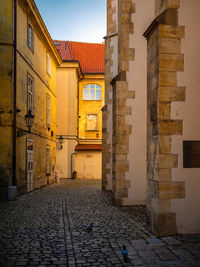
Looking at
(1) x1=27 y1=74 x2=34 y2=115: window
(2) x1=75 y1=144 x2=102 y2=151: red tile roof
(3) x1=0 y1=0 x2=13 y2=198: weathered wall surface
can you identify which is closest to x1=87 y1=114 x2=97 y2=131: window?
(2) x1=75 y1=144 x2=102 y2=151: red tile roof

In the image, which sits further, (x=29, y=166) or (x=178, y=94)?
(x=29, y=166)

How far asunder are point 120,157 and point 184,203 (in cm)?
429

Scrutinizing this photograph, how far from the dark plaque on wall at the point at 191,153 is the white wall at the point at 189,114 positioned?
0.24ft

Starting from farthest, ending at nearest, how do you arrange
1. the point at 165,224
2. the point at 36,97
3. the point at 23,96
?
the point at 36,97, the point at 23,96, the point at 165,224

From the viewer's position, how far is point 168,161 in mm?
5535

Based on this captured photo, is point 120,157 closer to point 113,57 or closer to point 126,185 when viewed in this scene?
point 126,185

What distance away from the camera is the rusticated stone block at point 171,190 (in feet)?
18.0

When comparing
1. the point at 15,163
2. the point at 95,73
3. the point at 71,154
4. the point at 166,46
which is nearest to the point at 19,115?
the point at 15,163

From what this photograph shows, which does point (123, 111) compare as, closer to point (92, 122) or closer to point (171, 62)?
point (171, 62)

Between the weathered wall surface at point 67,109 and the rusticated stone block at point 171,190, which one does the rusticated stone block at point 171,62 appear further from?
the weathered wall surface at point 67,109

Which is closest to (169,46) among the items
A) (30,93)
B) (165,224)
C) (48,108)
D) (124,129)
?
(165,224)

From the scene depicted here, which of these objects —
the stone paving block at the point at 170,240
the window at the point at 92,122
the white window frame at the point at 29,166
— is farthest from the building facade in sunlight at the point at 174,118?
the window at the point at 92,122

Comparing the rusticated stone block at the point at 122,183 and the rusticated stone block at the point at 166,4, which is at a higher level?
the rusticated stone block at the point at 166,4

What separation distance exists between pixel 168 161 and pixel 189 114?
3.14 feet
